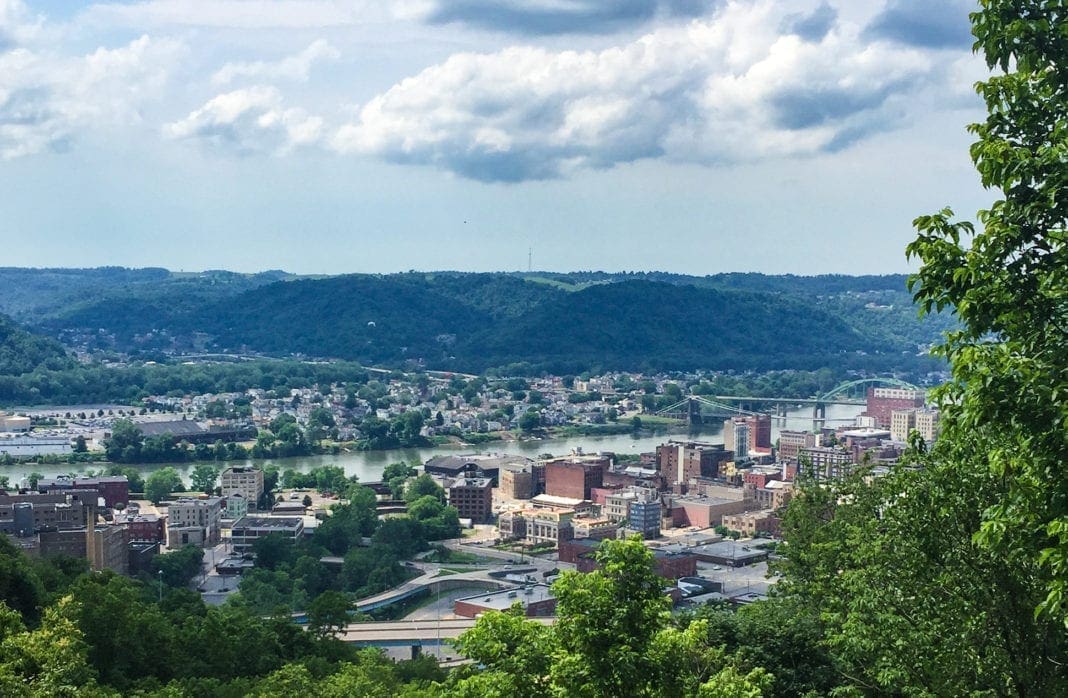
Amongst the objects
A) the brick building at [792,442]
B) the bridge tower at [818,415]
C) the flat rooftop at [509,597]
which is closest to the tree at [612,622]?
the flat rooftop at [509,597]

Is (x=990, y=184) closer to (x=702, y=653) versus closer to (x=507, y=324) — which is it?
(x=702, y=653)

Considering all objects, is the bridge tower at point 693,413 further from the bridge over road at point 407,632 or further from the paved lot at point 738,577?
the bridge over road at point 407,632

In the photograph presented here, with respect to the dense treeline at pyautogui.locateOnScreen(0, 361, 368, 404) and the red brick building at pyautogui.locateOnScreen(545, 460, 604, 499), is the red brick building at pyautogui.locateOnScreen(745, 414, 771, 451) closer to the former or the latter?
the red brick building at pyautogui.locateOnScreen(545, 460, 604, 499)

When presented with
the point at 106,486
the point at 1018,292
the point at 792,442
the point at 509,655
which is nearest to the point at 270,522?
the point at 106,486

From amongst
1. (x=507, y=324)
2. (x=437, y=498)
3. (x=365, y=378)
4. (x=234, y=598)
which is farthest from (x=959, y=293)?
(x=507, y=324)

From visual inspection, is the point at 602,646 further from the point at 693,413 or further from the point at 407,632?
the point at 693,413
